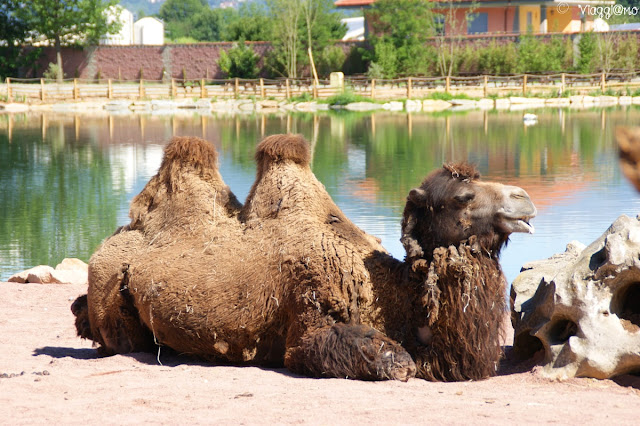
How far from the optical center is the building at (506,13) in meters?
64.7

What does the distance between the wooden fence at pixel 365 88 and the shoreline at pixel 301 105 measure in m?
1.41

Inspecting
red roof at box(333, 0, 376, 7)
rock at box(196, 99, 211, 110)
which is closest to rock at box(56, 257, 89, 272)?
rock at box(196, 99, 211, 110)

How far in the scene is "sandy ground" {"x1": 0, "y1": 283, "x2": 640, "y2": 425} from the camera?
4.23 m

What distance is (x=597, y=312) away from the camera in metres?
5.09

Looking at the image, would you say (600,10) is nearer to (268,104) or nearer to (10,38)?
(268,104)

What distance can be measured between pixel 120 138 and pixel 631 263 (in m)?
28.9

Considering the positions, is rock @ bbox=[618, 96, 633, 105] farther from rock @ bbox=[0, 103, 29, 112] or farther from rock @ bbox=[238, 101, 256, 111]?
rock @ bbox=[0, 103, 29, 112]

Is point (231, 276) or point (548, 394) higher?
point (231, 276)

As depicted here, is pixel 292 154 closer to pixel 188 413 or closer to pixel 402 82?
pixel 188 413

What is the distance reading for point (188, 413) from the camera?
437 cm

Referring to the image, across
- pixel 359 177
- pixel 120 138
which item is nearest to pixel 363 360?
pixel 359 177

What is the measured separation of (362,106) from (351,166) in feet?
91.0

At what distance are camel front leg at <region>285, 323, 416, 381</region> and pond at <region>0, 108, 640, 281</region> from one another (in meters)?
4.62

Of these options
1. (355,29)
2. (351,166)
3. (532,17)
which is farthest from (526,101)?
(355,29)
